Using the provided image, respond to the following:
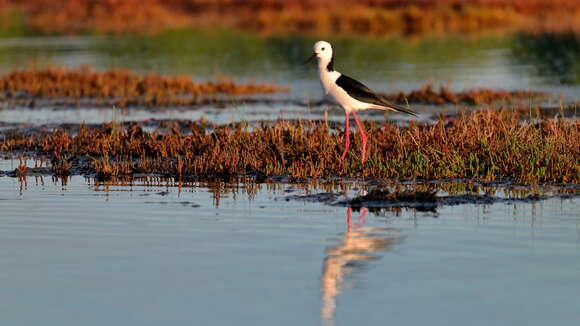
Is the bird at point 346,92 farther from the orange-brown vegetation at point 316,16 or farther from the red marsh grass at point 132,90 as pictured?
the orange-brown vegetation at point 316,16

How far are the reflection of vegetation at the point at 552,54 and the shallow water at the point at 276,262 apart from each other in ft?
64.4

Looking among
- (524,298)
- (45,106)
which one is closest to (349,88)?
(524,298)

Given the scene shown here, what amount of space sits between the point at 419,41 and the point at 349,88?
1225 inches

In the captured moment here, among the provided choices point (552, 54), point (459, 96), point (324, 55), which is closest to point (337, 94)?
point (324, 55)

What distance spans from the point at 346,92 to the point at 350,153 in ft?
2.68

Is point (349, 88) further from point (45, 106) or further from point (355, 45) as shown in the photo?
point (355, 45)

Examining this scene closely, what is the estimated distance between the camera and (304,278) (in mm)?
8344

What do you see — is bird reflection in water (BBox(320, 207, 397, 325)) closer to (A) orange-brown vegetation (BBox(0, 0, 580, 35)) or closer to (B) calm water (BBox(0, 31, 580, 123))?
(B) calm water (BBox(0, 31, 580, 123))

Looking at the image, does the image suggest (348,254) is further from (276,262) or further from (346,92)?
(346,92)

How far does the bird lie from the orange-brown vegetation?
115 ft

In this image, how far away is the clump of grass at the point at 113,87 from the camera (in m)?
27.0

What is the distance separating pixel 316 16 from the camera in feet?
182

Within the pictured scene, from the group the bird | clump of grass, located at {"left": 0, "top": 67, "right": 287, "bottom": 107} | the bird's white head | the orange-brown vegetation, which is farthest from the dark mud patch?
the orange-brown vegetation

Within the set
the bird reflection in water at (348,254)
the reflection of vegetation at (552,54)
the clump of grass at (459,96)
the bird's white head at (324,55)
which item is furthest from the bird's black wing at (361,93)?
the reflection of vegetation at (552,54)
